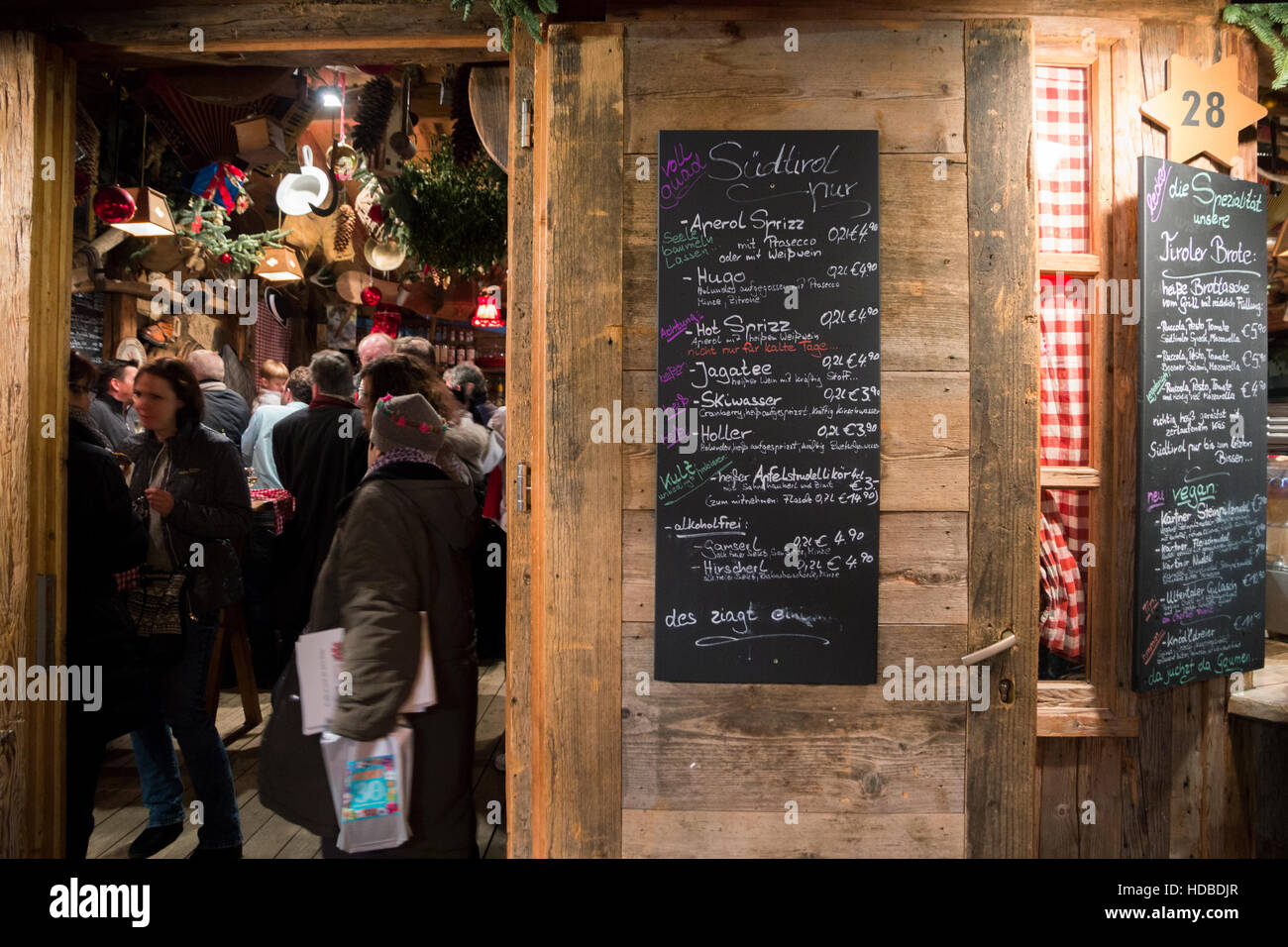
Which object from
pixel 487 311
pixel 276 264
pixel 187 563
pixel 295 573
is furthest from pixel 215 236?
pixel 187 563

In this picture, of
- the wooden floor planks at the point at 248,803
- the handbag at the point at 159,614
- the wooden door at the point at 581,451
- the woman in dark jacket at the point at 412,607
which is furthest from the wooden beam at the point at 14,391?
the wooden door at the point at 581,451

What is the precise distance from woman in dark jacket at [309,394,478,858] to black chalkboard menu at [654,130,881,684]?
777 millimetres

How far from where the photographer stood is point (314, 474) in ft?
11.6

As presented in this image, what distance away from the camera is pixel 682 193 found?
217 cm

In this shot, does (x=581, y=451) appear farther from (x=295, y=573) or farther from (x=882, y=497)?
(x=295, y=573)

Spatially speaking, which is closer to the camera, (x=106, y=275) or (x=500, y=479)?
(x=500, y=479)

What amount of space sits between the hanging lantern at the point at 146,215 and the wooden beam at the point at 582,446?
2891 millimetres

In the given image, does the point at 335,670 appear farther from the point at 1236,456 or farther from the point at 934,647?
the point at 1236,456

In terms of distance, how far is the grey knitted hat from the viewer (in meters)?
2.57

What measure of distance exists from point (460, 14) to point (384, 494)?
149 centimetres

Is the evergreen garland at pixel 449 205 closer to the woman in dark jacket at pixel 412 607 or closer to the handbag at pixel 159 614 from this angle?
the woman in dark jacket at pixel 412 607

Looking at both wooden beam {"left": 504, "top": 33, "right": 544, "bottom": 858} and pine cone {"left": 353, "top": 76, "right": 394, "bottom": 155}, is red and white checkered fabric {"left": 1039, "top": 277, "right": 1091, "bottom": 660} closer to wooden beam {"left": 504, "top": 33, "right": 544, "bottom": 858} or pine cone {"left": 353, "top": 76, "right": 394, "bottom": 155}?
wooden beam {"left": 504, "top": 33, "right": 544, "bottom": 858}
